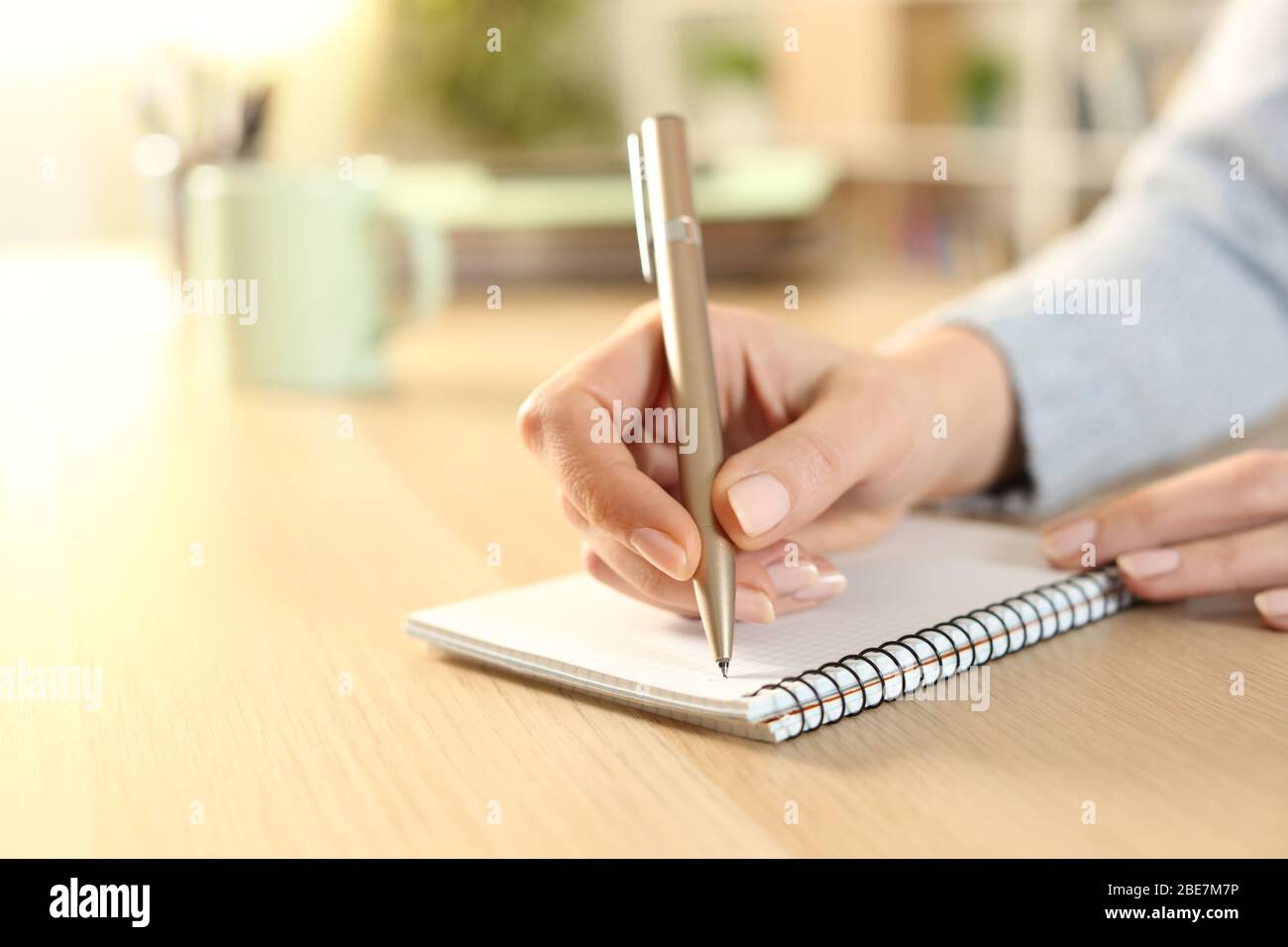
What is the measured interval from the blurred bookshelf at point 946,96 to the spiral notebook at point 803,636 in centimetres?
160

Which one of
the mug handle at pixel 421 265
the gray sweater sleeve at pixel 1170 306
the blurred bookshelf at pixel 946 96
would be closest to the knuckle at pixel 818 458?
the gray sweater sleeve at pixel 1170 306

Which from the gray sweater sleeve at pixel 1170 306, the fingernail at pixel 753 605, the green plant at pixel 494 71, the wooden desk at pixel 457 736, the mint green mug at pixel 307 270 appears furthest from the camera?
the green plant at pixel 494 71

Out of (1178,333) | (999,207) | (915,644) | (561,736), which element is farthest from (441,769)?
(999,207)

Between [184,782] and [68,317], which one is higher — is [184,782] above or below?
below

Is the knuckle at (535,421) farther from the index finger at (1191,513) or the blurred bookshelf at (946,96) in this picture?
the blurred bookshelf at (946,96)

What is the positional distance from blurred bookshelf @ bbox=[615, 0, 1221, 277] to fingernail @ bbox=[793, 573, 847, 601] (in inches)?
64.2

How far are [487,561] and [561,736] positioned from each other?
21 cm

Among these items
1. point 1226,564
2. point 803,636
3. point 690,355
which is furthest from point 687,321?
point 1226,564

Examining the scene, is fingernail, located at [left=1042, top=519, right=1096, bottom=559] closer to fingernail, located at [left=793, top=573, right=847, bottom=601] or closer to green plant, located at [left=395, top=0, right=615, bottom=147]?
fingernail, located at [left=793, top=573, right=847, bottom=601]

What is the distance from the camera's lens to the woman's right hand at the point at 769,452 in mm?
440

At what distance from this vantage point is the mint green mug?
983mm

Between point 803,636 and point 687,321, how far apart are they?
0.12m

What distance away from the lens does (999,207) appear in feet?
8.14
